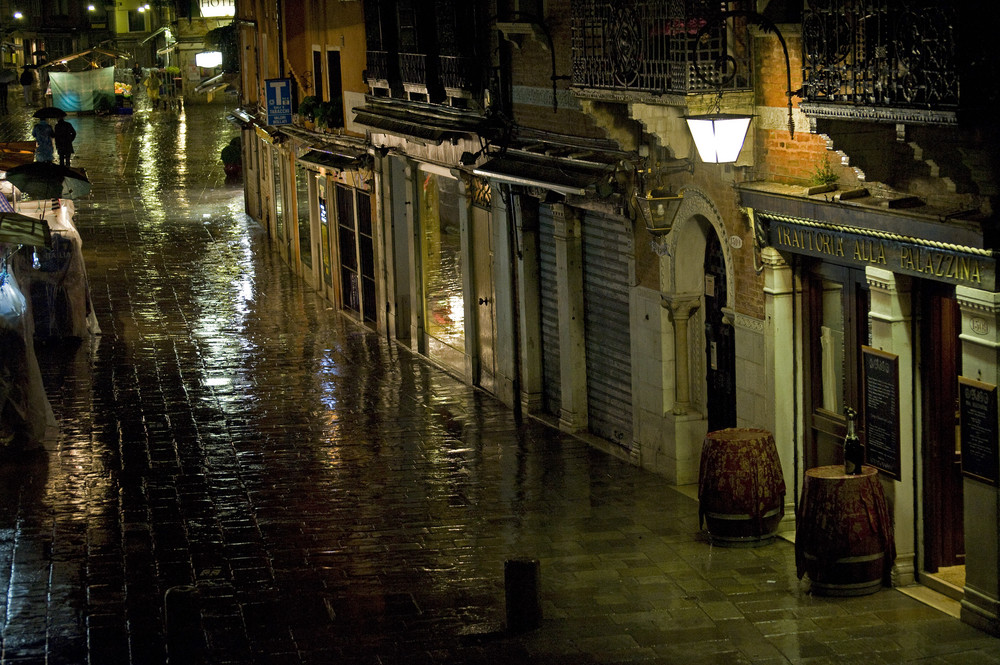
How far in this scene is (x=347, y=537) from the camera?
12.7 metres

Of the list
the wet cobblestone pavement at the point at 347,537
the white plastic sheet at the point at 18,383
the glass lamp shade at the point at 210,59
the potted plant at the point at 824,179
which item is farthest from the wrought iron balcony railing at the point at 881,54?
the glass lamp shade at the point at 210,59

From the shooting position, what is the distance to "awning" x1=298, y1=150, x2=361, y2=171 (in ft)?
76.9

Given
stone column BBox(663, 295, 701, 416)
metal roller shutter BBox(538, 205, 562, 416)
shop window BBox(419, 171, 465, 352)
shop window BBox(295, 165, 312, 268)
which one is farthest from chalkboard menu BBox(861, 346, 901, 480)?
shop window BBox(295, 165, 312, 268)

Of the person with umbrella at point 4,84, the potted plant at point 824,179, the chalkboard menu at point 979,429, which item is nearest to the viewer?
the chalkboard menu at point 979,429

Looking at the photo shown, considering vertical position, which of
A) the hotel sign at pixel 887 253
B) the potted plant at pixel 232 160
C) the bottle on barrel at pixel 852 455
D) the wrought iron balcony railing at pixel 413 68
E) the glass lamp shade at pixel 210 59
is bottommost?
the bottle on barrel at pixel 852 455

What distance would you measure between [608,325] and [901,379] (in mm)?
5349

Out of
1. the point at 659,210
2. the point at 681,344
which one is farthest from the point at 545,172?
the point at 681,344

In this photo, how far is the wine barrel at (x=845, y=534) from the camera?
1034 centimetres

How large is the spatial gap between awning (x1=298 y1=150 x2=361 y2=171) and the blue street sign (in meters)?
2.26

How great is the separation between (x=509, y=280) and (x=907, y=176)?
25.7ft

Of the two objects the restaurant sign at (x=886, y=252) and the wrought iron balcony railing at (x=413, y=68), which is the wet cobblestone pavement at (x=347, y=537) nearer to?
the restaurant sign at (x=886, y=252)

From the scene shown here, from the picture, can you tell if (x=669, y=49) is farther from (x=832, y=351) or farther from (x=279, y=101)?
(x=279, y=101)

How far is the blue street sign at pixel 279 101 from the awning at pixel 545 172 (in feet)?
38.4

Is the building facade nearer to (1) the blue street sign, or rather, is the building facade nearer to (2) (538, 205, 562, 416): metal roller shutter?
(2) (538, 205, 562, 416): metal roller shutter
